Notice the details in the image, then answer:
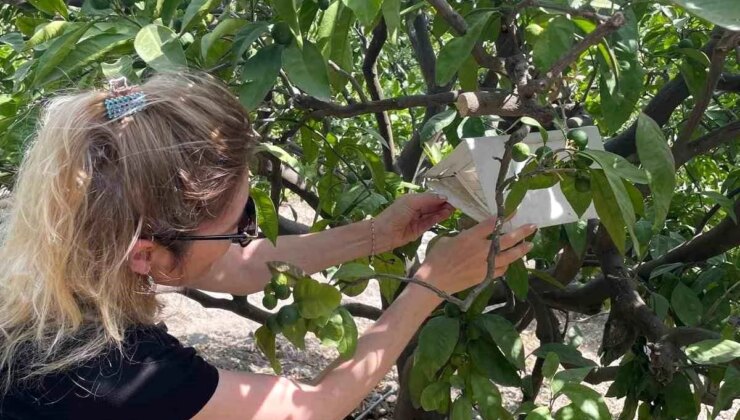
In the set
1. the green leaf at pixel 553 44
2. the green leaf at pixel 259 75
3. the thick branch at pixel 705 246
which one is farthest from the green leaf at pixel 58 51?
the thick branch at pixel 705 246

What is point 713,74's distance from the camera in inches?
69.1

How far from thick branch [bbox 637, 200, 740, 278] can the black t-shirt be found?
1.32 metres

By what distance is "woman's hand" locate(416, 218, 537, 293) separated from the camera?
5.25 ft

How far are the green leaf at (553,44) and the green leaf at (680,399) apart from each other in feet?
2.42

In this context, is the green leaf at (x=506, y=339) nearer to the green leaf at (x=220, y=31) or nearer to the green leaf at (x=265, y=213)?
the green leaf at (x=265, y=213)

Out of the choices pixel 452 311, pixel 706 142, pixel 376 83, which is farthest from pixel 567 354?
pixel 376 83

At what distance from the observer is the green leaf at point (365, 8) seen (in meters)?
1.17

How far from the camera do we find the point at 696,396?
70.7 inches

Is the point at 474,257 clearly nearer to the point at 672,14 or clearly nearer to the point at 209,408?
the point at 209,408

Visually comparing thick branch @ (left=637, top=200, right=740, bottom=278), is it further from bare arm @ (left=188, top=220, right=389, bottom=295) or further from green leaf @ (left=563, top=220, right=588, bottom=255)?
bare arm @ (left=188, top=220, right=389, bottom=295)

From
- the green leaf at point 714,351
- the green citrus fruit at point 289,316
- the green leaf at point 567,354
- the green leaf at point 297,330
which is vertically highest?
the green citrus fruit at point 289,316

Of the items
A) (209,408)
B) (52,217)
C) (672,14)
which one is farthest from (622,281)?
(52,217)

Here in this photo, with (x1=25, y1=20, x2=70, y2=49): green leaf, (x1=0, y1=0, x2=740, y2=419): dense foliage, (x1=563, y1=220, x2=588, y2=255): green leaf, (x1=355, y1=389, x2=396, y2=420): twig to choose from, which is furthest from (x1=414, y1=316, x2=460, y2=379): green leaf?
(x1=355, y1=389, x2=396, y2=420): twig

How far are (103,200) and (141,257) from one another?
0.12 metres
